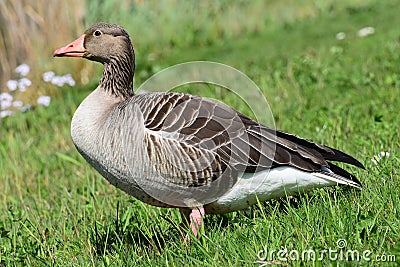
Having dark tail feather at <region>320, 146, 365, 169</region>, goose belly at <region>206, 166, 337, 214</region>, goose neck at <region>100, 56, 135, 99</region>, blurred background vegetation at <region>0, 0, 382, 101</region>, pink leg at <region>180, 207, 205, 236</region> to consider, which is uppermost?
blurred background vegetation at <region>0, 0, 382, 101</region>

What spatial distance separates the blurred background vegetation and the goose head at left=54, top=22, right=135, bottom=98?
5.18m

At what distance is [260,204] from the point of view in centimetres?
455

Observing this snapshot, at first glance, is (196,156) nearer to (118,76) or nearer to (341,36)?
(118,76)

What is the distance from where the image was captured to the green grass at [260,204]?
4023 millimetres

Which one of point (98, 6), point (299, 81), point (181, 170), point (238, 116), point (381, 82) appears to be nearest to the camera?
point (181, 170)

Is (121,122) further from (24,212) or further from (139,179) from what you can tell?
(24,212)

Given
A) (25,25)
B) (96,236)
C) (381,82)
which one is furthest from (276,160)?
(25,25)

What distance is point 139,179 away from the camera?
445 centimetres

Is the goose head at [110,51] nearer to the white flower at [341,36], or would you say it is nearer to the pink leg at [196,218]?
the pink leg at [196,218]

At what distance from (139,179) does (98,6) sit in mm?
7311

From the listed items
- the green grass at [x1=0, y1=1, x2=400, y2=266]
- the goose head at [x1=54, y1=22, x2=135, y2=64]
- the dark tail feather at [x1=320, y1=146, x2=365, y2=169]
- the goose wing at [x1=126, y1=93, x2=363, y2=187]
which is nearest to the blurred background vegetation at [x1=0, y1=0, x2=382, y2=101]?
the green grass at [x1=0, y1=1, x2=400, y2=266]

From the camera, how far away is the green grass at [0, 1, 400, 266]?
4023 millimetres

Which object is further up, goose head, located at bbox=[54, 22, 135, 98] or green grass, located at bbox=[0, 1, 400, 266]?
goose head, located at bbox=[54, 22, 135, 98]

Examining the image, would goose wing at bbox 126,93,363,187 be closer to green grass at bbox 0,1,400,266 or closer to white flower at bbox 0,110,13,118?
green grass at bbox 0,1,400,266
